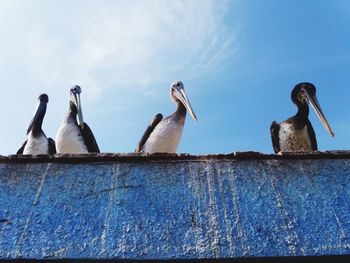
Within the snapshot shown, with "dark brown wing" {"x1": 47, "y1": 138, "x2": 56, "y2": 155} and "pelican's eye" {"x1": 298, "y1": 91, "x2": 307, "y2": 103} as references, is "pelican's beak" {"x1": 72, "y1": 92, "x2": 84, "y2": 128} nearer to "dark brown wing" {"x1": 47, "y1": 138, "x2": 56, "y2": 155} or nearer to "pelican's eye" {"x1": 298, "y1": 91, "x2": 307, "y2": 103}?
"dark brown wing" {"x1": 47, "y1": 138, "x2": 56, "y2": 155}

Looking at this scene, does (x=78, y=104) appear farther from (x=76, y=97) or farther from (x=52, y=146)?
(x=52, y=146)

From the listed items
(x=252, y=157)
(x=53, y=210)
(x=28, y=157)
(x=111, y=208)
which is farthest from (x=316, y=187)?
(x=28, y=157)

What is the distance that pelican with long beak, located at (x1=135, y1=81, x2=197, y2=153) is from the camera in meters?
9.23

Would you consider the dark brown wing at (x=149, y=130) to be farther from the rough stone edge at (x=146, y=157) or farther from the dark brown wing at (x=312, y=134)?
the rough stone edge at (x=146, y=157)

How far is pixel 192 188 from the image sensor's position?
145 inches

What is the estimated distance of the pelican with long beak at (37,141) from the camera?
916 centimetres

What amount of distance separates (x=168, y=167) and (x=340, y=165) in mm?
1266

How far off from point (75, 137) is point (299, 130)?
3877 millimetres

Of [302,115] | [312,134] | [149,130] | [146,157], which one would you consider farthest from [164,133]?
[146,157]

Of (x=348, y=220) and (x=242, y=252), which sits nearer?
(x=242, y=252)

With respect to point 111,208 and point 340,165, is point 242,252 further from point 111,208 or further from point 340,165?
point 340,165

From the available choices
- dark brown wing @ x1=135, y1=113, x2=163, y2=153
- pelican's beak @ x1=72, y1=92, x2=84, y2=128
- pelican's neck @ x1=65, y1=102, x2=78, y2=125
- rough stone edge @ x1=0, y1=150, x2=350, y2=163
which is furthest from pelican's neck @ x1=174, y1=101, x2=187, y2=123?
rough stone edge @ x1=0, y1=150, x2=350, y2=163

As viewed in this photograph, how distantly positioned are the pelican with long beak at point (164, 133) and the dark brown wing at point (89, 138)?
745 mm

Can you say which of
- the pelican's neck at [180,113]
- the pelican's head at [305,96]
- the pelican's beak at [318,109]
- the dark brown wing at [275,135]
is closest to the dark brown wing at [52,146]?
the pelican's neck at [180,113]
